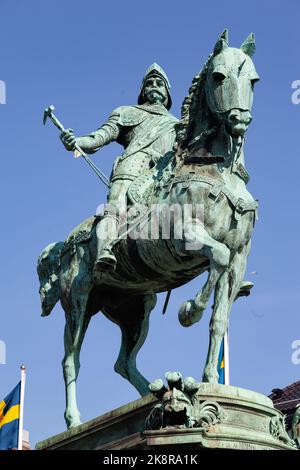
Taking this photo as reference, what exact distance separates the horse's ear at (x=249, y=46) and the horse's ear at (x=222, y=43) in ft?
1.13

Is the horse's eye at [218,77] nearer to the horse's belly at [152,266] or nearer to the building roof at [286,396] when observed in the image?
the horse's belly at [152,266]

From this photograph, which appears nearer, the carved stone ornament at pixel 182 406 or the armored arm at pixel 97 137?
the carved stone ornament at pixel 182 406

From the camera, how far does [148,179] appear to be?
21.5m

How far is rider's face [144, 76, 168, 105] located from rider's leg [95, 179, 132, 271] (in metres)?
2.00

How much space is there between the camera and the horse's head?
1989 cm

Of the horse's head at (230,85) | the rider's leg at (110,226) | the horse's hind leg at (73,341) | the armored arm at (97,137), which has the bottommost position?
the horse's hind leg at (73,341)

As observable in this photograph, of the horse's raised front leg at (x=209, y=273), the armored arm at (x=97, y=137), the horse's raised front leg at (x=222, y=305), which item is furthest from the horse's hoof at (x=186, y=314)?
the armored arm at (x=97, y=137)

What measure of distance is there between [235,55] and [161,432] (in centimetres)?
546

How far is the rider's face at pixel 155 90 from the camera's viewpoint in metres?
23.2

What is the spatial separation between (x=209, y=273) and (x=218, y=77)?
8.99 feet

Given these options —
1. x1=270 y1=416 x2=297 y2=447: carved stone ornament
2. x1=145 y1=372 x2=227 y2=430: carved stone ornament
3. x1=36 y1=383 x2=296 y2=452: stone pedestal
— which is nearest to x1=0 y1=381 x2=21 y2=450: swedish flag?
x1=36 y1=383 x2=296 y2=452: stone pedestal

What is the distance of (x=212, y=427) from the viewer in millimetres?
18219

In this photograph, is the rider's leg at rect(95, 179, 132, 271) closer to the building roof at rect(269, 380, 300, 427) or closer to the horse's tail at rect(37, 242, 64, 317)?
the horse's tail at rect(37, 242, 64, 317)

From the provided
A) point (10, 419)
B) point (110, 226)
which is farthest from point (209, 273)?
point (10, 419)
